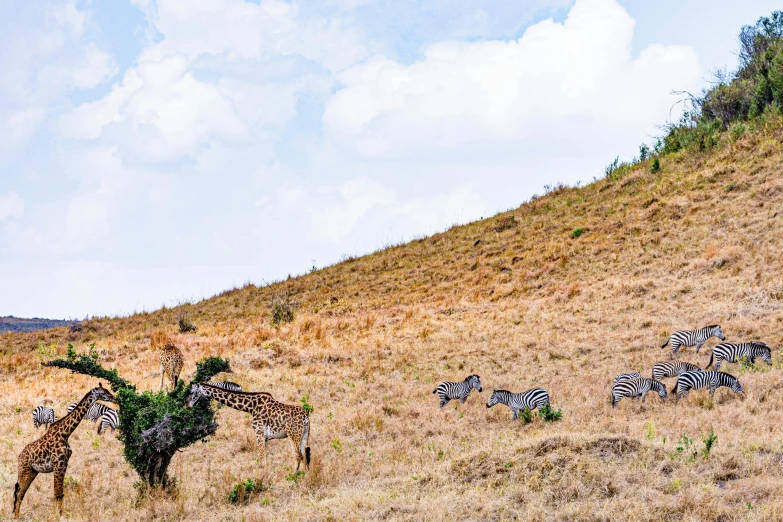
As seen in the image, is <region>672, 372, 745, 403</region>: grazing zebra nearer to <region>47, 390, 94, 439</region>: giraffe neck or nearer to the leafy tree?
the leafy tree

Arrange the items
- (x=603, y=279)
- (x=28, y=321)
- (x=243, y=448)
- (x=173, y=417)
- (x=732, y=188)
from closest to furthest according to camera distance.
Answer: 1. (x=173, y=417)
2. (x=243, y=448)
3. (x=603, y=279)
4. (x=732, y=188)
5. (x=28, y=321)

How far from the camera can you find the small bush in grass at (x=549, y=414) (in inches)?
551

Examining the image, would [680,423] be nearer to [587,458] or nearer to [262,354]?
[587,458]

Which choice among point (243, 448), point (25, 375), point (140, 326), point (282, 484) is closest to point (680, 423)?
point (282, 484)

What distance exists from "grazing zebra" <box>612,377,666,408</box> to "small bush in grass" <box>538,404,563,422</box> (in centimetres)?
155

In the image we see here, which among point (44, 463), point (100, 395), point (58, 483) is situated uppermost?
point (100, 395)

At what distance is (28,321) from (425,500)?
73597 millimetres

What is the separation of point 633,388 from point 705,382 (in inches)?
60.5

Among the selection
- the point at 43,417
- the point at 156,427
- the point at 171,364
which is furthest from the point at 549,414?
the point at 43,417

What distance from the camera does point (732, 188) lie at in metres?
32.6

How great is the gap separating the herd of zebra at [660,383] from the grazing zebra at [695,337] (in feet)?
3.17

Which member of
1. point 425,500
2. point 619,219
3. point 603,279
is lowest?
point 425,500

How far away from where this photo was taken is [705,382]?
14.8 metres

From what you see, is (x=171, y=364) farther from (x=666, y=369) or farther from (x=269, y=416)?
(x=666, y=369)
